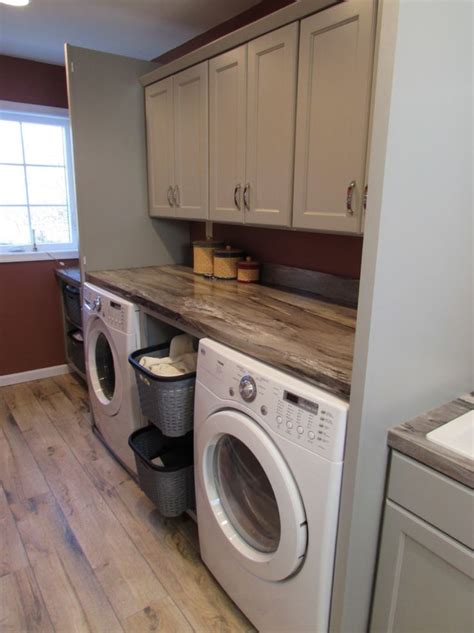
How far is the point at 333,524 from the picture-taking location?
44.0 inches

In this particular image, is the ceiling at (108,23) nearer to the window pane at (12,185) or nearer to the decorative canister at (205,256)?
the window pane at (12,185)

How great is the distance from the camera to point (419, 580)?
1.10 metres

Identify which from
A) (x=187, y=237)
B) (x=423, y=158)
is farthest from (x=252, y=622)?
(x=187, y=237)

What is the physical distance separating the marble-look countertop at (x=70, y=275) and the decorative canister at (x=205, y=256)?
0.88 meters

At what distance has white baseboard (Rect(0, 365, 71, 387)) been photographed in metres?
3.41

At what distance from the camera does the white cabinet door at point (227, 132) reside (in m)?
1.92

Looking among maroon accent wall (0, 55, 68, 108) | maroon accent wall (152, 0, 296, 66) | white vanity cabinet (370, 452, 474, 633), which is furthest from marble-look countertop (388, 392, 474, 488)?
maroon accent wall (0, 55, 68, 108)

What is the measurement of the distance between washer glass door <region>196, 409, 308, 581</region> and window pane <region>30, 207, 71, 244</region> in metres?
2.60

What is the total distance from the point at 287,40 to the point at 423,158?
101 cm

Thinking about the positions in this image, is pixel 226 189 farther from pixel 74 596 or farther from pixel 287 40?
pixel 74 596

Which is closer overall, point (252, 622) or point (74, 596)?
point (252, 622)

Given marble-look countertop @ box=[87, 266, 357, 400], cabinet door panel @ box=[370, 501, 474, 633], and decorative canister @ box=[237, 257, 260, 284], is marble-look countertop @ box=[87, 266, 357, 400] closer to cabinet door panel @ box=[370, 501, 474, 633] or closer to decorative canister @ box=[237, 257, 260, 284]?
decorative canister @ box=[237, 257, 260, 284]

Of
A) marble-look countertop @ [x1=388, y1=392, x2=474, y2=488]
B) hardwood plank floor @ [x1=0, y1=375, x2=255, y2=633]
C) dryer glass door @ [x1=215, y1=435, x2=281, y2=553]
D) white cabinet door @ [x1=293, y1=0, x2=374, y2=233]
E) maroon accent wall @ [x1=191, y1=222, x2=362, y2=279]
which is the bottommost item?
hardwood plank floor @ [x1=0, y1=375, x2=255, y2=633]

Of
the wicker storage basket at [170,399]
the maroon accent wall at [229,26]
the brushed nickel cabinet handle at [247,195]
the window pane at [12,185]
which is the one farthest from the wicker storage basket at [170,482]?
the window pane at [12,185]
